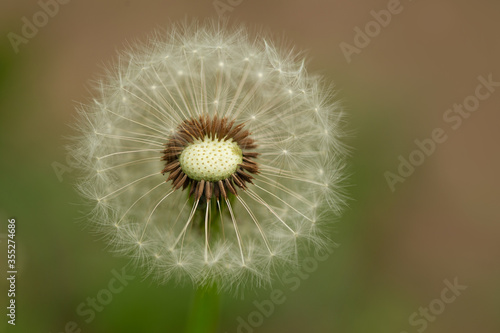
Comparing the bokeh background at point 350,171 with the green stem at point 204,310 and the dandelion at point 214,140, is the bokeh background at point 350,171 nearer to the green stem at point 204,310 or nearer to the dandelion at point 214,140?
the green stem at point 204,310

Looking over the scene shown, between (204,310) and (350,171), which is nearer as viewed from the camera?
(204,310)

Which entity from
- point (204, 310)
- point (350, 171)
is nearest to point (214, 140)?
point (204, 310)

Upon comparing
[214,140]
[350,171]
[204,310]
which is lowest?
[204,310]

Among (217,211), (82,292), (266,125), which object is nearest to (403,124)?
(266,125)

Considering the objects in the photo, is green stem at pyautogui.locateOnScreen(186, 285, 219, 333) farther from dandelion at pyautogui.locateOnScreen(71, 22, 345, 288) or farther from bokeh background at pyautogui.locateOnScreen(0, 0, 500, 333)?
bokeh background at pyautogui.locateOnScreen(0, 0, 500, 333)

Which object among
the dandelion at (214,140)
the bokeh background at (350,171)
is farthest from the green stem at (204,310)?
the bokeh background at (350,171)

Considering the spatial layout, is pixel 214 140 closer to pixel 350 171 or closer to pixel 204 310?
pixel 204 310
